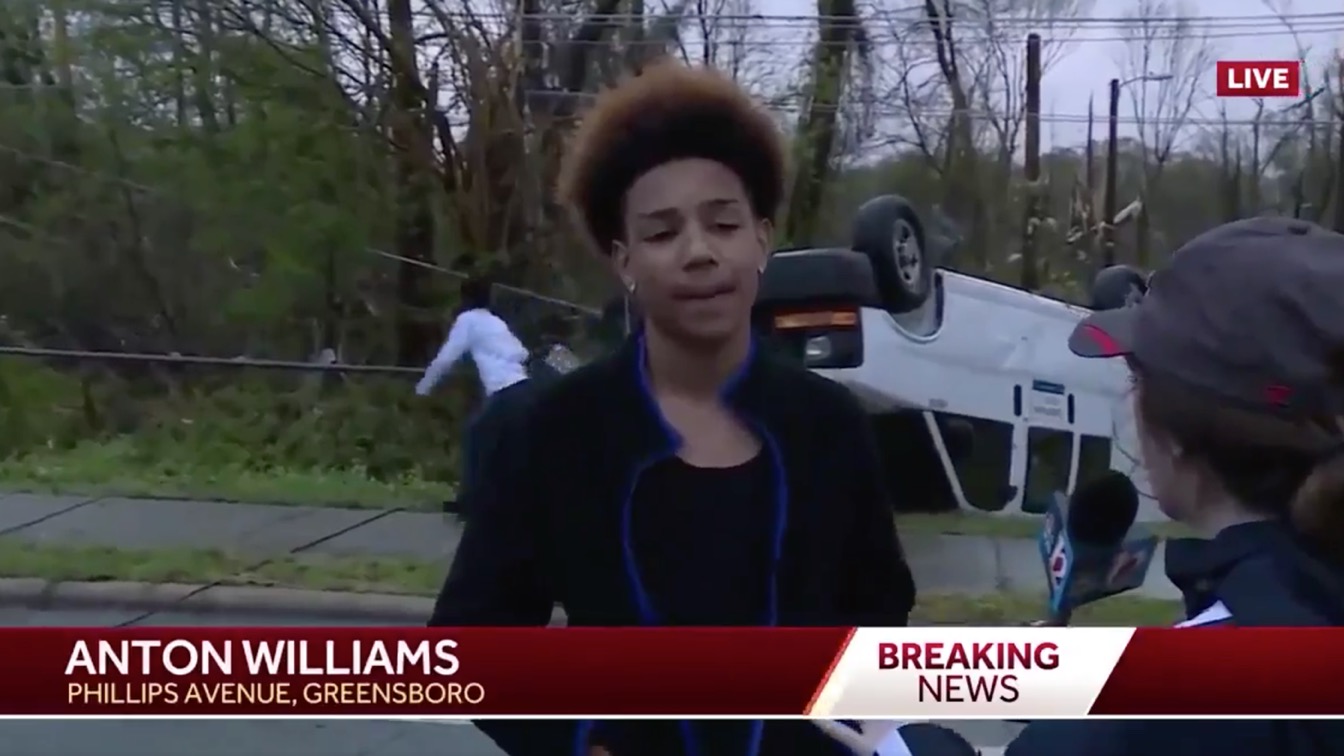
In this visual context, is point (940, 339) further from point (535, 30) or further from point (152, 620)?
point (152, 620)

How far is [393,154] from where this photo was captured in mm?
2422

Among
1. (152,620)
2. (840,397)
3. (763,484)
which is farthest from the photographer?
(152,620)

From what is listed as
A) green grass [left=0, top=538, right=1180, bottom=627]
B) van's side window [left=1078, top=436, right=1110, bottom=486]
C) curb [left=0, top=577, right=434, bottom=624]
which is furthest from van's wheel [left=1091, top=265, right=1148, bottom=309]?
curb [left=0, top=577, right=434, bottom=624]

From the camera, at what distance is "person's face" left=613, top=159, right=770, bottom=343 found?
1.71 meters

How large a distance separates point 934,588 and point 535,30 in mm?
989

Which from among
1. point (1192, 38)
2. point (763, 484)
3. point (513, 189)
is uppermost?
point (1192, 38)

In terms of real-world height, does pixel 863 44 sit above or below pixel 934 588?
above

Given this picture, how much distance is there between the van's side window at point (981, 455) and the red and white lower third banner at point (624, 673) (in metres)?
0.27

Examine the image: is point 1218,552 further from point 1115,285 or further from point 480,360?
point 480,360

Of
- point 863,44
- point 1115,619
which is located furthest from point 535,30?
point 1115,619

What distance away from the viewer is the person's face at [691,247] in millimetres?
1707

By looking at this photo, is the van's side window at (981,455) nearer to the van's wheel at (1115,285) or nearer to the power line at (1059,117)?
the van's wheel at (1115,285)

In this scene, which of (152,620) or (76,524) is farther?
(76,524)

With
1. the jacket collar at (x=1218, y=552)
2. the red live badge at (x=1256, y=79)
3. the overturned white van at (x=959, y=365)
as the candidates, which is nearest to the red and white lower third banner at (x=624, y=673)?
the overturned white van at (x=959, y=365)
